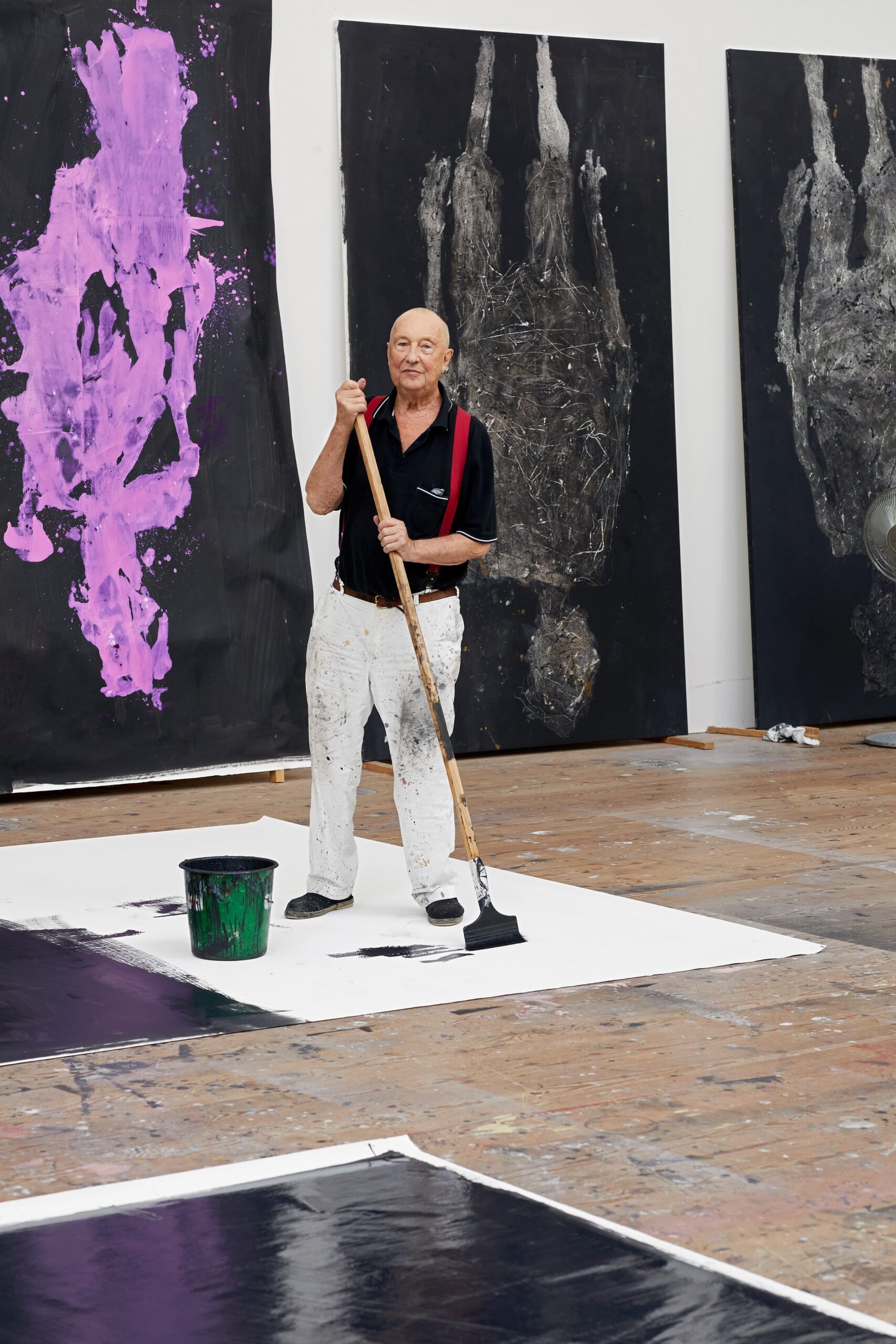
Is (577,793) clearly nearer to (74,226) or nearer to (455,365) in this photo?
(455,365)

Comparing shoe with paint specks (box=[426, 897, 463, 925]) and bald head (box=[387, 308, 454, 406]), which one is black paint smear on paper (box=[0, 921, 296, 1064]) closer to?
shoe with paint specks (box=[426, 897, 463, 925])

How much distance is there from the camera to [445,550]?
3.88 metres

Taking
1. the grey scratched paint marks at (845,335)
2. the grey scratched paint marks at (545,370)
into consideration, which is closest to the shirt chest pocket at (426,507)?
the grey scratched paint marks at (545,370)

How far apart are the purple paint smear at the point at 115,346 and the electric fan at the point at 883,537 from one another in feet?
8.86

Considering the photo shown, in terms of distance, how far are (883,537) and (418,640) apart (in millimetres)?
3652

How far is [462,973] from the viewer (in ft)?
11.5

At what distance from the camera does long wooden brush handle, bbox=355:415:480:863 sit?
3781mm

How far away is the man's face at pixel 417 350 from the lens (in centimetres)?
388

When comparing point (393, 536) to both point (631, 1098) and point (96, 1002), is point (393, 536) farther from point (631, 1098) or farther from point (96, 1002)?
point (631, 1098)

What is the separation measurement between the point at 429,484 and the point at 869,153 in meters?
4.42

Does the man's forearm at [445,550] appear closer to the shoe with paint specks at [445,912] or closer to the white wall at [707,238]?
the shoe with paint specks at [445,912]

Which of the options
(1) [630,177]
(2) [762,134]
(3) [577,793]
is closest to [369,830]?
(3) [577,793]

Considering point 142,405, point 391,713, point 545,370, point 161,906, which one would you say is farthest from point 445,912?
point 545,370

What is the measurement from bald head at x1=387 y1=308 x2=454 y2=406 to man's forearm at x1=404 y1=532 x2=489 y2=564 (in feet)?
1.10
